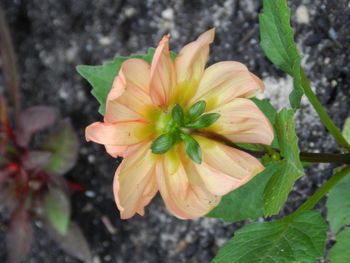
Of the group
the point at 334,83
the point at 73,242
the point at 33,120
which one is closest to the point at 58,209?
the point at 73,242

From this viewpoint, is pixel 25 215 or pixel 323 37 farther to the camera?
pixel 25 215

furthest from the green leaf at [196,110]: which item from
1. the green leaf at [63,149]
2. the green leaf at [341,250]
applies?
the green leaf at [63,149]

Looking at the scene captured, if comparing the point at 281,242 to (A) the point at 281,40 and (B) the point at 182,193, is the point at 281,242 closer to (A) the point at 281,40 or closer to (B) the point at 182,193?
(B) the point at 182,193

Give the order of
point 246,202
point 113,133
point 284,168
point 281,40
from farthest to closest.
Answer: point 246,202 < point 281,40 < point 284,168 < point 113,133

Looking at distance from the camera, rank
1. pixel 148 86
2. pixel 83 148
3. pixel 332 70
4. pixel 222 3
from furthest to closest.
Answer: pixel 83 148 < pixel 222 3 < pixel 332 70 < pixel 148 86

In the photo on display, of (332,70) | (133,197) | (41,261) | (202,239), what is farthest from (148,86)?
(41,261)

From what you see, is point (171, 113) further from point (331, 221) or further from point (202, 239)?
point (202, 239)

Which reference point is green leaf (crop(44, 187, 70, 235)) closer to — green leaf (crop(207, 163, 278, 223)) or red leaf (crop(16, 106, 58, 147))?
red leaf (crop(16, 106, 58, 147))
